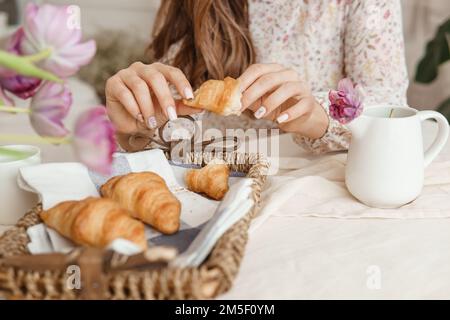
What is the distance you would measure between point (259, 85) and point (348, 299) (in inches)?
14.5

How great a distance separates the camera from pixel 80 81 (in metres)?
2.51

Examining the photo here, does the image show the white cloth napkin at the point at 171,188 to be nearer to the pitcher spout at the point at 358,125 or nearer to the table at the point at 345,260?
the table at the point at 345,260

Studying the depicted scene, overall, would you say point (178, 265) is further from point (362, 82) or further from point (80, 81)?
point (80, 81)

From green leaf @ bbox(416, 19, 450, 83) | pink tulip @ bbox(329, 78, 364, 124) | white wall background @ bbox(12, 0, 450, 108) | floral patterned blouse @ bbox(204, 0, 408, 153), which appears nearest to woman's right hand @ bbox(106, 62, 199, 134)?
pink tulip @ bbox(329, 78, 364, 124)

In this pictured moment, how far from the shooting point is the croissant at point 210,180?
708mm

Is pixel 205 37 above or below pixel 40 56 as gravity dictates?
below

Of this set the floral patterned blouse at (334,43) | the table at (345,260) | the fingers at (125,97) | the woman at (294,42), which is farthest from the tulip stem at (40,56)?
the floral patterned blouse at (334,43)

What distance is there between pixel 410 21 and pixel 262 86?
166 centimetres

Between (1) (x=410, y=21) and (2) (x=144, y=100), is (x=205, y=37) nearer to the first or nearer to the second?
(2) (x=144, y=100)

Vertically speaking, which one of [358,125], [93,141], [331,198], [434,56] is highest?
[93,141]

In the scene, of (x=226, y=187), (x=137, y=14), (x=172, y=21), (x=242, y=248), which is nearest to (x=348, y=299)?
(x=242, y=248)

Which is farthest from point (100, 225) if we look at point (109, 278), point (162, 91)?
point (162, 91)

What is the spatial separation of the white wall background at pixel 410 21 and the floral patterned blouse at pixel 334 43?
101 cm

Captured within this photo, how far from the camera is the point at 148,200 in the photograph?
599 millimetres
